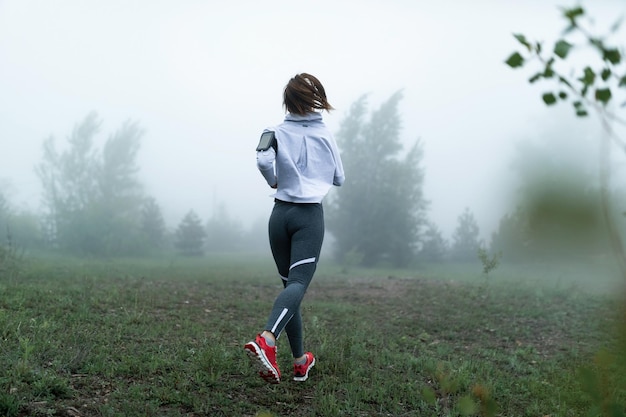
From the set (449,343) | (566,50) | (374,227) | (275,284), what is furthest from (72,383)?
(374,227)

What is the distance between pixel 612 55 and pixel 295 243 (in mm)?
2706

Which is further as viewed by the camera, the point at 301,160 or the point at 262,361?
the point at 301,160

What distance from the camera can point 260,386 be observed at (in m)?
3.85

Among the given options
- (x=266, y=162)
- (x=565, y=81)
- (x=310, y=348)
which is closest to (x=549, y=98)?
(x=565, y=81)

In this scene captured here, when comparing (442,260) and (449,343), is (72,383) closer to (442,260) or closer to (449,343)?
(449,343)

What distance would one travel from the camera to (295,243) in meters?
3.74

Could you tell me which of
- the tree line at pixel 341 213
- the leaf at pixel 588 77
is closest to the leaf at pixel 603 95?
the leaf at pixel 588 77

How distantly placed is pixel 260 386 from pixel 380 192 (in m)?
29.8

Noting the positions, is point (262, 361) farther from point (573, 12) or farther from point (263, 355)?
point (573, 12)

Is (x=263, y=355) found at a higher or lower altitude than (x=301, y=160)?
lower

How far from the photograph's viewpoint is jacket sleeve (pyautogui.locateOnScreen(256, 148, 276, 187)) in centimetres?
366

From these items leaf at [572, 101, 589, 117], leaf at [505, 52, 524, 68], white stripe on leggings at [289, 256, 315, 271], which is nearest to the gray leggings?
white stripe on leggings at [289, 256, 315, 271]

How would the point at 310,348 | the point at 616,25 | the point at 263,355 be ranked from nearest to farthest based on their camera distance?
1. the point at 616,25
2. the point at 263,355
3. the point at 310,348

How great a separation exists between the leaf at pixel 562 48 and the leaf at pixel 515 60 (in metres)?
0.07
